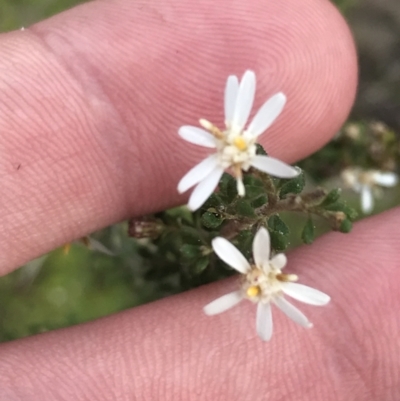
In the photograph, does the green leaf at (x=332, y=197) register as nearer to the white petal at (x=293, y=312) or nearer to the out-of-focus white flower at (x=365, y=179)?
the white petal at (x=293, y=312)

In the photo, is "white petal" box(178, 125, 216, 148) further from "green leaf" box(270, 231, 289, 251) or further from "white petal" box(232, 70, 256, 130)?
"green leaf" box(270, 231, 289, 251)

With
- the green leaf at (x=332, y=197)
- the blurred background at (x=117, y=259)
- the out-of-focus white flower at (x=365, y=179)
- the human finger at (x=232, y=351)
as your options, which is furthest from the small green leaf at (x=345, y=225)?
the out-of-focus white flower at (x=365, y=179)

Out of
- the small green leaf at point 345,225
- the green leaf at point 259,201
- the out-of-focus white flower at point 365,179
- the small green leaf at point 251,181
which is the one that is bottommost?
the out-of-focus white flower at point 365,179

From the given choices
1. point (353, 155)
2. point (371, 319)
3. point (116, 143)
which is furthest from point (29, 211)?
point (353, 155)

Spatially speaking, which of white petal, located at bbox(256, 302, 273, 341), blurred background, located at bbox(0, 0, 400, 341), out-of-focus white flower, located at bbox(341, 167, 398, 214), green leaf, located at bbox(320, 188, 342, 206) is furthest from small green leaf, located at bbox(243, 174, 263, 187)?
out-of-focus white flower, located at bbox(341, 167, 398, 214)

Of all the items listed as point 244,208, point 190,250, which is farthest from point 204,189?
point 190,250

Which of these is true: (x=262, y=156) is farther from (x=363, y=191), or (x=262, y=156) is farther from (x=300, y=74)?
(x=363, y=191)
